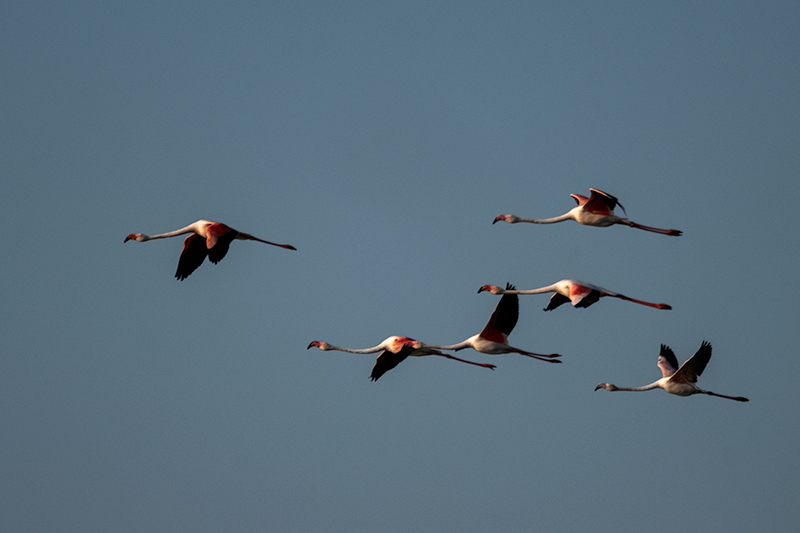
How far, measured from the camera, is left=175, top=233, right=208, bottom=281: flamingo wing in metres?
31.8

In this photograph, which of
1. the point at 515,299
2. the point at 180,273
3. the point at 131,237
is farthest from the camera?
the point at 131,237

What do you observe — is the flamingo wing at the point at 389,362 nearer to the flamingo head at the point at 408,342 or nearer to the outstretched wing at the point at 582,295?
the flamingo head at the point at 408,342

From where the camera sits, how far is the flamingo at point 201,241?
29.7m

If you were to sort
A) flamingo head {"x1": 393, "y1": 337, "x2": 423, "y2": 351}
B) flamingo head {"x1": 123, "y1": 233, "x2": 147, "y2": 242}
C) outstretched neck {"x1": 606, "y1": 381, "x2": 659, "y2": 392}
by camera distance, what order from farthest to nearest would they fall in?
flamingo head {"x1": 123, "y1": 233, "x2": 147, "y2": 242} < outstretched neck {"x1": 606, "y1": 381, "x2": 659, "y2": 392} < flamingo head {"x1": 393, "y1": 337, "x2": 423, "y2": 351}

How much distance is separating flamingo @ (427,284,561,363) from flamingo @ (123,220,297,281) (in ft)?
19.5

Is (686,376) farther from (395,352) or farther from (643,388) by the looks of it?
(395,352)

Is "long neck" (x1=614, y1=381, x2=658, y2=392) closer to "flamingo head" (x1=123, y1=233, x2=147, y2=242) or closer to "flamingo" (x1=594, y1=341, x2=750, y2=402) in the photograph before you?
"flamingo" (x1=594, y1=341, x2=750, y2=402)

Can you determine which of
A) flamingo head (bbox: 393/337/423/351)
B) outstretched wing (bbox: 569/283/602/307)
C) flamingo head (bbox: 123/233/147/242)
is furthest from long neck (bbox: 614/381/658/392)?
flamingo head (bbox: 123/233/147/242)

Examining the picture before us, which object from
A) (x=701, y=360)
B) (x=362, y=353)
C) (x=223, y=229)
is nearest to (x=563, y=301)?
(x=701, y=360)

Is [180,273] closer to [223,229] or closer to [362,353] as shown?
[223,229]

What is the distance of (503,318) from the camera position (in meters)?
29.4

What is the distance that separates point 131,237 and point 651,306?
1560 centimetres

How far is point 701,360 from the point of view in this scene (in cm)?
3073

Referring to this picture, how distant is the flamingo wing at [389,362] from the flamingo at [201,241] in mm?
4073
